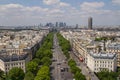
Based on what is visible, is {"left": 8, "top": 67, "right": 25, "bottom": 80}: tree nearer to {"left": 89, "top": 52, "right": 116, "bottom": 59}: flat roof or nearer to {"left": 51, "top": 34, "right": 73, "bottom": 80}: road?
{"left": 51, "top": 34, "right": 73, "bottom": 80}: road

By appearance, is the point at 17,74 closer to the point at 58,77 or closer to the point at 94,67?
the point at 58,77

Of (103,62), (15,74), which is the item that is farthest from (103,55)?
(15,74)

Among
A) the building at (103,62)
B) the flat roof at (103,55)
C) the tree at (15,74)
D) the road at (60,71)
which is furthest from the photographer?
the flat roof at (103,55)

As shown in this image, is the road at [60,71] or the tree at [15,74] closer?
the tree at [15,74]

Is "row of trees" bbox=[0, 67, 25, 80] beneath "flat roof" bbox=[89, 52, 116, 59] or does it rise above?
beneath

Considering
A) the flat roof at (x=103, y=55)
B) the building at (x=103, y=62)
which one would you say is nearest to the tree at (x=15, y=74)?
the building at (x=103, y=62)

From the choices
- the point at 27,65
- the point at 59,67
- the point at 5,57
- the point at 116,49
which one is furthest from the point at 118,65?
the point at 5,57

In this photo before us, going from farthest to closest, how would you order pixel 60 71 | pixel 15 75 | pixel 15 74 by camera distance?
pixel 60 71, pixel 15 75, pixel 15 74

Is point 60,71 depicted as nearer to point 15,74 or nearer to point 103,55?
point 103,55

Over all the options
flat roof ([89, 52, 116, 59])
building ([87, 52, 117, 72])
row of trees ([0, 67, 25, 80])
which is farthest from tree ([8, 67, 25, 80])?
flat roof ([89, 52, 116, 59])

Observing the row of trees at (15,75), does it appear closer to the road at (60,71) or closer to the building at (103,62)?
the road at (60,71)
